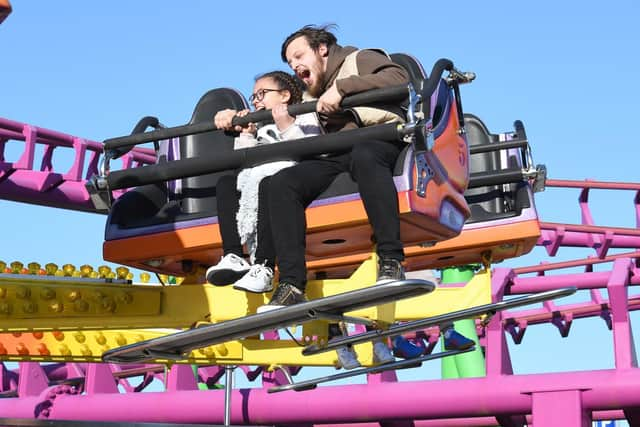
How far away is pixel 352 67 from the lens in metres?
3.60

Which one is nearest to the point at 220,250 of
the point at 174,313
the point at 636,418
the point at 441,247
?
the point at 174,313

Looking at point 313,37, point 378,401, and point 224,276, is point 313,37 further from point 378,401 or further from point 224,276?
point 378,401

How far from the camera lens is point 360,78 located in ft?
11.2

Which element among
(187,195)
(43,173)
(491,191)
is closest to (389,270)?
(187,195)

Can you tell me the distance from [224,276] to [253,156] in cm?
41

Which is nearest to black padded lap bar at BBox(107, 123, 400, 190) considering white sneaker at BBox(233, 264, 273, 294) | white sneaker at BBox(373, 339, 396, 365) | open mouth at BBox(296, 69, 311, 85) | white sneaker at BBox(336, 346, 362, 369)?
open mouth at BBox(296, 69, 311, 85)

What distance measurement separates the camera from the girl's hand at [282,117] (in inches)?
138

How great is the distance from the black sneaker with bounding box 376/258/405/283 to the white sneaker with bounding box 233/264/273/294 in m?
0.37

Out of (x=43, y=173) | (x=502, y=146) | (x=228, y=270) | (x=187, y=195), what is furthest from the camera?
(x=43, y=173)

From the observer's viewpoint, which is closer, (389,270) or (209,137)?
(389,270)

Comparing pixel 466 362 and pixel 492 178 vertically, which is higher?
pixel 466 362

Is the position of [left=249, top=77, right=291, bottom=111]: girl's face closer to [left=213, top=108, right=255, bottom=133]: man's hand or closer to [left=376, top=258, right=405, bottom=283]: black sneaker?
[left=213, top=108, right=255, bottom=133]: man's hand

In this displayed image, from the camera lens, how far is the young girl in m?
3.49

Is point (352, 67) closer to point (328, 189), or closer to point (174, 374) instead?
point (328, 189)
